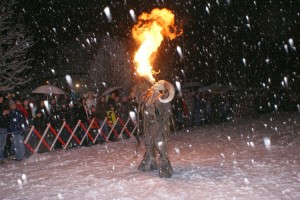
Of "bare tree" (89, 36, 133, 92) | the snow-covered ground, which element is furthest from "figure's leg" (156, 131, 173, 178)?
"bare tree" (89, 36, 133, 92)

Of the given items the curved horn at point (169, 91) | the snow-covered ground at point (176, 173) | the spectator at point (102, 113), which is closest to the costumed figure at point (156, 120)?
the curved horn at point (169, 91)

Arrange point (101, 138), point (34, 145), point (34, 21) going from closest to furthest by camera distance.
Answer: point (34, 145) < point (101, 138) < point (34, 21)

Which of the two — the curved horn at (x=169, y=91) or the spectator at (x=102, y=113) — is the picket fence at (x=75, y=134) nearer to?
the spectator at (x=102, y=113)

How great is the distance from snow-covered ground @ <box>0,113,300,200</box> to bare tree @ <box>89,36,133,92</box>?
23.2 m

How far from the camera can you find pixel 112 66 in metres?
36.8

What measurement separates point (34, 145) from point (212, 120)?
37.5 feet

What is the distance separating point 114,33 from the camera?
3581cm

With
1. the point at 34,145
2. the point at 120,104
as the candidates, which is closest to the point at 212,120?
the point at 120,104

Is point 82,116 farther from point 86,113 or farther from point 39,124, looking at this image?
point 39,124

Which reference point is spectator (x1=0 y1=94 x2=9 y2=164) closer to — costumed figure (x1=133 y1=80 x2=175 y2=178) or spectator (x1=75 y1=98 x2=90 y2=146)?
spectator (x1=75 y1=98 x2=90 y2=146)

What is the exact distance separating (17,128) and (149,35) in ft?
19.0

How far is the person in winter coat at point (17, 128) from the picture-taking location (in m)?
11.8

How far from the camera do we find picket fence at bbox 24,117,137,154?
520 inches

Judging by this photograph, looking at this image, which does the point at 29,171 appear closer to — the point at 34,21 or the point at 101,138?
the point at 101,138
